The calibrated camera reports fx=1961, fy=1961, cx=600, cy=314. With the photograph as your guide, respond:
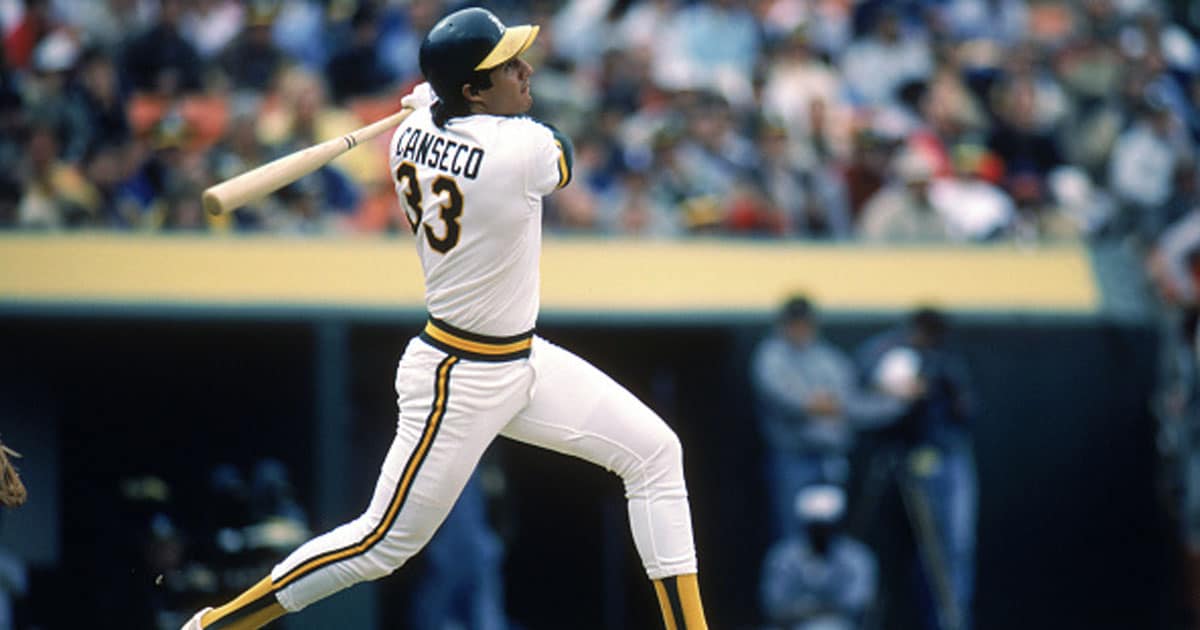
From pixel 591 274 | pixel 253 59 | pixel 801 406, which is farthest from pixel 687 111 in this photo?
pixel 253 59

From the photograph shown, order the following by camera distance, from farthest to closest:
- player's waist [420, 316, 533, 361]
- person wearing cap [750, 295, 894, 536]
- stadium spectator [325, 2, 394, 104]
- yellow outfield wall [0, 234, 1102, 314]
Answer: stadium spectator [325, 2, 394, 104] < person wearing cap [750, 295, 894, 536] < yellow outfield wall [0, 234, 1102, 314] < player's waist [420, 316, 533, 361]

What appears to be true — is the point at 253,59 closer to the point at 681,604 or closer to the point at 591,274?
the point at 591,274

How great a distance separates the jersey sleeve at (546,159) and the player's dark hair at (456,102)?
16 cm

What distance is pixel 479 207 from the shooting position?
16.8 feet

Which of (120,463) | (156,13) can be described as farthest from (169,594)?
(156,13)

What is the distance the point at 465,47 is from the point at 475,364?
833 mm

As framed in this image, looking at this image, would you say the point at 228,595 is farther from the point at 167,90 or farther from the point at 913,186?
the point at 913,186

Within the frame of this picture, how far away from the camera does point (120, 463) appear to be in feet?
32.4

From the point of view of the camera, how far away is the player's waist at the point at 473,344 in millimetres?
5211

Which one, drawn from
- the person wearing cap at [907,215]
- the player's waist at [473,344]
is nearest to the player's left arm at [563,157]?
the player's waist at [473,344]

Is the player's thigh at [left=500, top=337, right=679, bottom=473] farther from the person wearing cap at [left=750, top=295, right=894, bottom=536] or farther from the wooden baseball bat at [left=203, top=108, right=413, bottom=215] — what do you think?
the person wearing cap at [left=750, top=295, right=894, bottom=536]

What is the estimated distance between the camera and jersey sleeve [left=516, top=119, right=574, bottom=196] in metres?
5.11

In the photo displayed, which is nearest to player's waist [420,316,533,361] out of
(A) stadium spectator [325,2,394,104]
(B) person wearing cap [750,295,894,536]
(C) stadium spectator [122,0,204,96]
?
(B) person wearing cap [750,295,894,536]

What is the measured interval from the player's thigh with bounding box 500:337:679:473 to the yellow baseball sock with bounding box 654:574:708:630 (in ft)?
1.12
